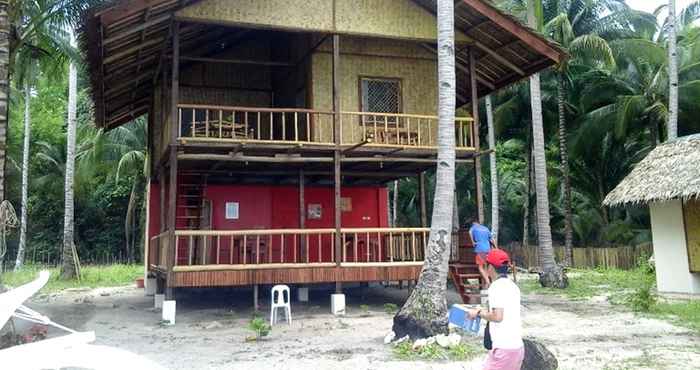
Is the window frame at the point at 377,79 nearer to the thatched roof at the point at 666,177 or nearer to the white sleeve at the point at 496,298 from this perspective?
the thatched roof at the point at 666,177

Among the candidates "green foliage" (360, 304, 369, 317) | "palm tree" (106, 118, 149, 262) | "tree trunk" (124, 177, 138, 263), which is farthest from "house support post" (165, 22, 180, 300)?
"tree trunk" (124, 177, 138, 263)

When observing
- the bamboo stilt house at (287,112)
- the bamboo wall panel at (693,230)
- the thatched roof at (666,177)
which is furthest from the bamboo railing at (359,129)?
the bamboo wall panel at (693,230)

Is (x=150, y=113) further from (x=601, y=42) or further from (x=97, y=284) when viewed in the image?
(x=601, y=42)

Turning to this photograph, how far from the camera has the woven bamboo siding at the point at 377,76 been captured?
1405 centimetres

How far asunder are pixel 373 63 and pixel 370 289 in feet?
21.5

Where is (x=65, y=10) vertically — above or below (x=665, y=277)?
above

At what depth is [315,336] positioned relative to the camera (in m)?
9.88

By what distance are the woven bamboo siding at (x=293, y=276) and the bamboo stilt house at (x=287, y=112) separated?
0.02 meters

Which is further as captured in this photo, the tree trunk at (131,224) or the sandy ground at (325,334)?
the tree trunk at (131,224)

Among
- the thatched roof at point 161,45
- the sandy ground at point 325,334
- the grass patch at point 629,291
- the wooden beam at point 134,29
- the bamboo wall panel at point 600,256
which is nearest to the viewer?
the sandy ground at point 325,334

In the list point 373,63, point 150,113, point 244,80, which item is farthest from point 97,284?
point 373,63

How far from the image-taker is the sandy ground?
7.91 meters

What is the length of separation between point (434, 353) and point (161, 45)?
9364 millimetres

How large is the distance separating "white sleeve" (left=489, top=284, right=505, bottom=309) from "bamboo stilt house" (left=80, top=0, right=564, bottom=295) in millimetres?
7419
